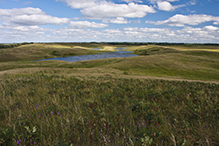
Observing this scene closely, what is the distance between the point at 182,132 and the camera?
2895 mm

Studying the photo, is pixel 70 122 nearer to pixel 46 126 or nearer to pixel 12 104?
pixel 46 126

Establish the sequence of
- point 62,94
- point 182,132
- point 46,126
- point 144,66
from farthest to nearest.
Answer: point 144,66
point 62,94
point 46,126
point 182,132

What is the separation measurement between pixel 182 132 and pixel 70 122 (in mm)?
2769

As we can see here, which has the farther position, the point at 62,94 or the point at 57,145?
the point at 62,94

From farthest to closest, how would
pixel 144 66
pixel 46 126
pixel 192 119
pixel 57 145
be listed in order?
pixel 144 66 < pixel 192 119 < pixel 46 126 < pixel 57 145

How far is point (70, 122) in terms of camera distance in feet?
11.3

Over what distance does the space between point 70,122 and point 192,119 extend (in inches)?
141

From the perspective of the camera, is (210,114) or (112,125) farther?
(210,114)

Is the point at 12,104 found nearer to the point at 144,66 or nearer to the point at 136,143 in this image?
the point at 136,143

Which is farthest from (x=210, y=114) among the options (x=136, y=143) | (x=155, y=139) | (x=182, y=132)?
(x=136, y=143)

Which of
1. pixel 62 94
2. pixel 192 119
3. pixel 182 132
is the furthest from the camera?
pixel 62 94

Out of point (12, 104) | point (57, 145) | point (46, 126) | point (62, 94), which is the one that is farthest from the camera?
point (62, 94)

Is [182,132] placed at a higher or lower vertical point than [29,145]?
higher

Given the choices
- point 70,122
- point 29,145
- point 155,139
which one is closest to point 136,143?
point 155,139
